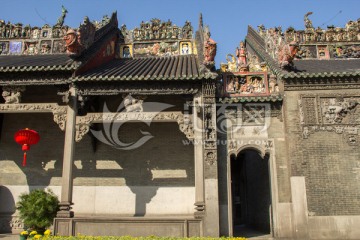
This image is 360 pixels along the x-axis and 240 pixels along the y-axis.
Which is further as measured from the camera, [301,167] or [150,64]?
[150,64]

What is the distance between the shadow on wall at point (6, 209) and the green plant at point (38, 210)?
2528 mm

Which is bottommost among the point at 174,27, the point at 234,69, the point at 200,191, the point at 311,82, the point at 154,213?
the point at 154,213

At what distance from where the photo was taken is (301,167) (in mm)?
10172

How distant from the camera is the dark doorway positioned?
12898 millimetres

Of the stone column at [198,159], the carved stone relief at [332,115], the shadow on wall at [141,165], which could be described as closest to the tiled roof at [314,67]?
the carved stone relief at [332,115]

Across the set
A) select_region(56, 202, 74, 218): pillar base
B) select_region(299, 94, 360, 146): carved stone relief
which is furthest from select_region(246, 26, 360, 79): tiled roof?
select_region(56, 202, 74, 218): pillar base

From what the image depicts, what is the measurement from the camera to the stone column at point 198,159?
9664 millimetres

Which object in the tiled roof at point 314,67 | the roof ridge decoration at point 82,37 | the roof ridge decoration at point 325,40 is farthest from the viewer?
the roof ridge decoration at point 325,40

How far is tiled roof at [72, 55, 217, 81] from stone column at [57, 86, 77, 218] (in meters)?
0.79

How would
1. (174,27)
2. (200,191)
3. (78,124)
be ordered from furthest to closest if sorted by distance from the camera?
1. (174,27)
2. (78,124)
3. (200,191)

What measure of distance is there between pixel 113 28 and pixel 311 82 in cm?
877

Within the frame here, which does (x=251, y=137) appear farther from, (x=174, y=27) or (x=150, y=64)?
(x=174, y=27)

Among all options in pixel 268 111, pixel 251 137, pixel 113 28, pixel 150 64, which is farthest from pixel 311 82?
pixel 113 28

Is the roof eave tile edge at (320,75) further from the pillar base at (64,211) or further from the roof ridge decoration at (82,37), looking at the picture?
the pillar base at (64,211)
